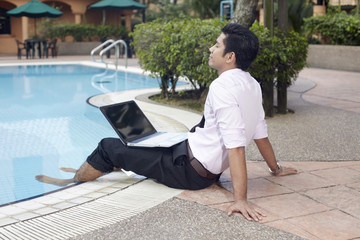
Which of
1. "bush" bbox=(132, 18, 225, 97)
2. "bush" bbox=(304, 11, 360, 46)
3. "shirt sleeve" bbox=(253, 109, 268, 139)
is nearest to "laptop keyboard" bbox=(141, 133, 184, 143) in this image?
"shirt sleeve" bbox=(253, 109, 268, 139)

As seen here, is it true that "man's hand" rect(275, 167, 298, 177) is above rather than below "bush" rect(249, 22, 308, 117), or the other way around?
below

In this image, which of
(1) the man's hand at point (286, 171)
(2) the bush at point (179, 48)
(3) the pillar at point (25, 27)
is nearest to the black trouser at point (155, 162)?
(1) the man's hand at point (286, 171)

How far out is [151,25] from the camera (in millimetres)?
9266

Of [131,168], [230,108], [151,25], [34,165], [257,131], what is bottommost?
[34,165]

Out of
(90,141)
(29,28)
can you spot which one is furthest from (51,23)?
(90,141)

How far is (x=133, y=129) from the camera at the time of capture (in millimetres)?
4148

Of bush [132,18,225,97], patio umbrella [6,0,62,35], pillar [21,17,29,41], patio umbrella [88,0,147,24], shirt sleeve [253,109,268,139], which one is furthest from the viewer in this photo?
pillar [21,17,29,41]

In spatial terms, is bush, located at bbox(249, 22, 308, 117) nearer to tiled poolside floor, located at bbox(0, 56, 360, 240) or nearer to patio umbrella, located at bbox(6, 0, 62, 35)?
tiled poolside floor, located at bbox(0, 56, 360, 240)

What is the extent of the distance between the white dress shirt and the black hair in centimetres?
11

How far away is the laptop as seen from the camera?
3854 mm

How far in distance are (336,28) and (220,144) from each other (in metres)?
12.9

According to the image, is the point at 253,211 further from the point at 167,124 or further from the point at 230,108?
the point at 167,124

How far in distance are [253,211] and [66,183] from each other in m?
1.83

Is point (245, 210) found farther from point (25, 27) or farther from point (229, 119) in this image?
point (25, 27)
